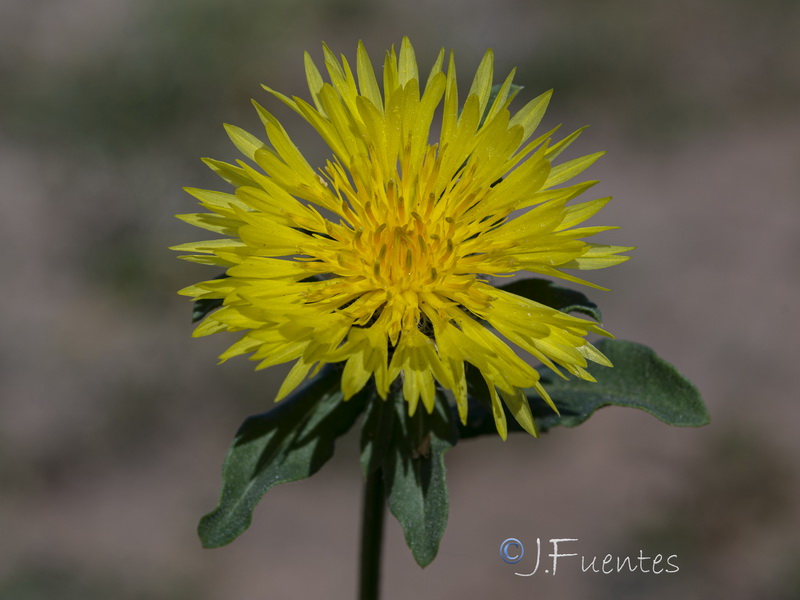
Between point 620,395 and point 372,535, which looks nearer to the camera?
point 620,395

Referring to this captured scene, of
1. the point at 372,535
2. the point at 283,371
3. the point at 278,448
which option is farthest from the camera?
the point at 283,371

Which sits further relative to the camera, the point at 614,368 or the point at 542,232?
the point at 614,368

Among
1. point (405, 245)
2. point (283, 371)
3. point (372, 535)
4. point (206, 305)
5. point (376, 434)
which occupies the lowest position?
point (372, 535)

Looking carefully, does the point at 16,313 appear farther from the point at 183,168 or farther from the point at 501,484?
the point at 501,484

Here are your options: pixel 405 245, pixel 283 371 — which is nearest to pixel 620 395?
pixel 405 245

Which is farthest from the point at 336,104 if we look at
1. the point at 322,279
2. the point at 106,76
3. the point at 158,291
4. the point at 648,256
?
the point at 106,76

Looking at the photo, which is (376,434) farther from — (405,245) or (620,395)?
(620,395)

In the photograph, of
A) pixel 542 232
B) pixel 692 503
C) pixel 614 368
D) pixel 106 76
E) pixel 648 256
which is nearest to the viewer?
pixel 542 232

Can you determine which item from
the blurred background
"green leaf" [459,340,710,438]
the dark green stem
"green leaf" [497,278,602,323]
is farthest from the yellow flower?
the blurred background
